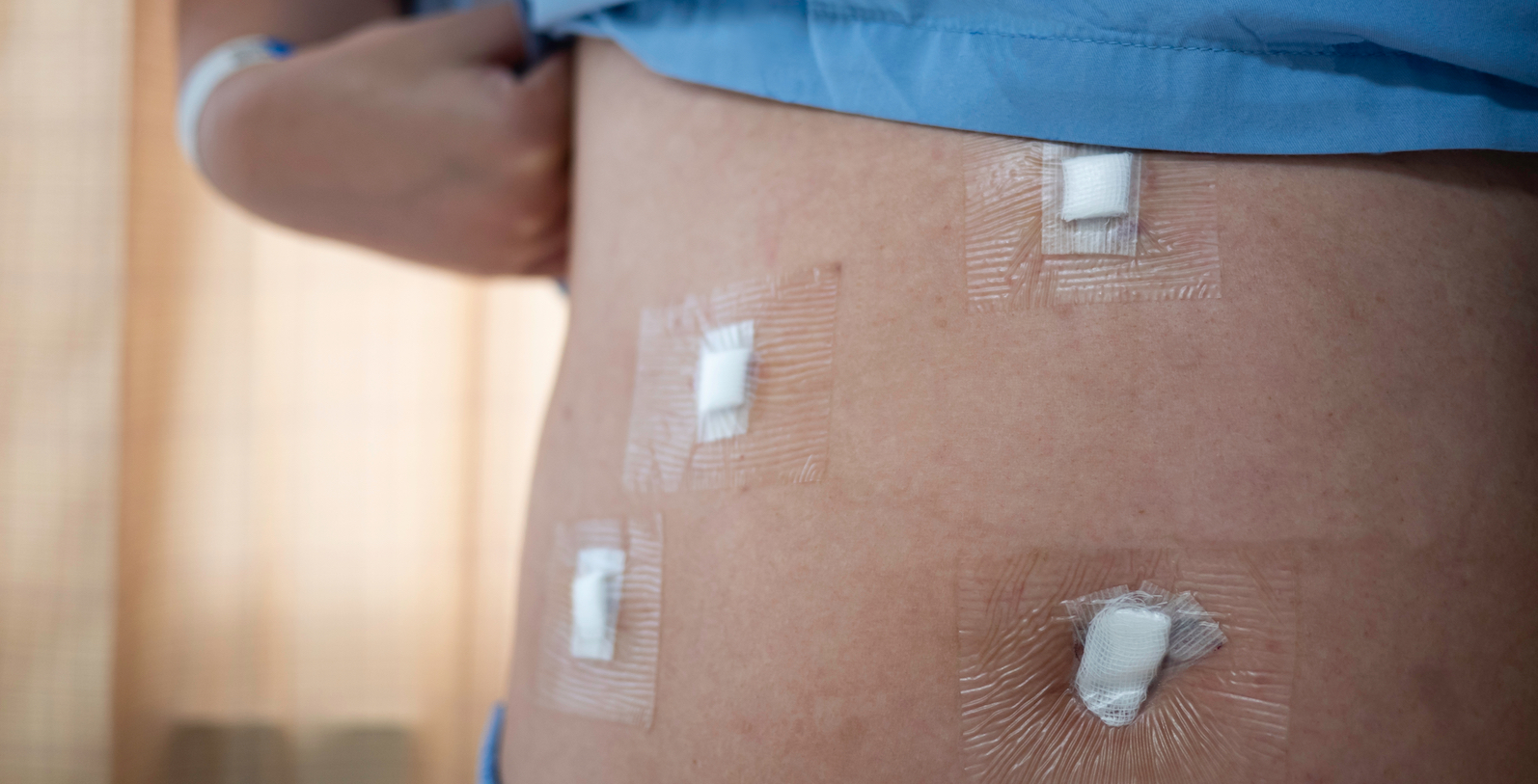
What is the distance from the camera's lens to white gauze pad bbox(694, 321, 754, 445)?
498 millimetres

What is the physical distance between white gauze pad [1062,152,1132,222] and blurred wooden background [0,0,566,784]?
1082 millimetres

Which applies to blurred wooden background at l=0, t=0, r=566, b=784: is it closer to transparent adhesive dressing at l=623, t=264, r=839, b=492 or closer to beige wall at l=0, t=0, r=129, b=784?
beige wall at l=0, t=0, r=129, b=784

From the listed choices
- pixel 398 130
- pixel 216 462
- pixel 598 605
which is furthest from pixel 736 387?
pixel 216 462

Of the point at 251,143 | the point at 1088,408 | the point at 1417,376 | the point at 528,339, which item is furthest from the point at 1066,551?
the point at 528,339

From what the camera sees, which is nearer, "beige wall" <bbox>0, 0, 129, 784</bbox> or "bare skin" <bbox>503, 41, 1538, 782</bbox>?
"bare skin" <bbox>503, 41, 1538, 782</bbox>

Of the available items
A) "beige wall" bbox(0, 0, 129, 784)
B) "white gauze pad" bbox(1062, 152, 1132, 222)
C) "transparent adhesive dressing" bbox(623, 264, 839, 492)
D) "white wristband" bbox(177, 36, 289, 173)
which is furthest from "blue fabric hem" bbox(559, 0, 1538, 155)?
"beige wall" bbox(0, 0, 129, 784)

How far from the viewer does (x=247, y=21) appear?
2.46 feet

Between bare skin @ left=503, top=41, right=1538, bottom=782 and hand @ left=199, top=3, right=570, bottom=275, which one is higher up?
hand @ left=199, top=3, right=570, bottom=275

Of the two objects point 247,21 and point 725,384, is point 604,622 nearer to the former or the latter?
point 725,384

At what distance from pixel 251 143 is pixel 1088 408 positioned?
0.64 meters

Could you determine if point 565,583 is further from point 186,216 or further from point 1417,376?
point 186,216

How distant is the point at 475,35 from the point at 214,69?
0.22 meters

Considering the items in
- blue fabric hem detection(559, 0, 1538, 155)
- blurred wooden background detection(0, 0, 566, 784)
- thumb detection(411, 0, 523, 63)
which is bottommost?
blurred wooden background detection(0, 0, 566, 784)

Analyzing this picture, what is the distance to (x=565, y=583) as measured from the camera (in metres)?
0.57
